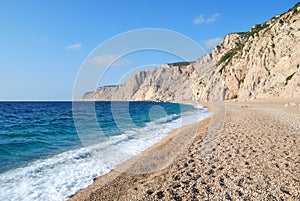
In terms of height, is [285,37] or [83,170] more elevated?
[285,37]

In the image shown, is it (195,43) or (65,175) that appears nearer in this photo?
(65,175)

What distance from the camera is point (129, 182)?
609 cm

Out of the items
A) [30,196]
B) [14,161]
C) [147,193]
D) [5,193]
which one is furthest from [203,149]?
[14,161]

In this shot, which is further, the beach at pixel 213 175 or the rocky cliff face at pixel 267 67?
the rocky cliff face at pixel 267 67

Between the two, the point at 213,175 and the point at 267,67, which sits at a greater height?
the point at 267,67

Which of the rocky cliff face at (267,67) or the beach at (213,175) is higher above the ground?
the rocky cliff face at (267,67)

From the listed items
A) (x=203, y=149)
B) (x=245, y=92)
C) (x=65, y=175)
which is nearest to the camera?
(x=65, y=175)

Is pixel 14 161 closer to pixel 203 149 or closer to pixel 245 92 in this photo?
pixel 203 149

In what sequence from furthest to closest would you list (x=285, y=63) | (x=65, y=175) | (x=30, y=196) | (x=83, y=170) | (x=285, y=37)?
(x=285, y=37) → (x=285, y=63) → (x=83, y=170) → (x=65, y=175) → (x=30, y=196)

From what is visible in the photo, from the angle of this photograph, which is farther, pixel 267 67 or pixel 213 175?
pixel 267 67

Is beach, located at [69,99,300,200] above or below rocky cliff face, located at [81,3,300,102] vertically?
below

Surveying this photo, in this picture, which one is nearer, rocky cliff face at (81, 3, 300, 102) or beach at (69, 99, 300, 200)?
beach at (69, 99, 300, 200)

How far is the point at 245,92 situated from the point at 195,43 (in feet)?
133

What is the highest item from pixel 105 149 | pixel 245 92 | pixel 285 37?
pixel 285 37
